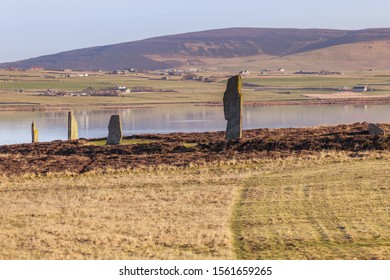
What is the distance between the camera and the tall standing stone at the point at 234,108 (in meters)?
35.6

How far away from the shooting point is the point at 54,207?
22.9 metres

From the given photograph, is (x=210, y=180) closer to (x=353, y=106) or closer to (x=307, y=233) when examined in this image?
(x=307, y=233)

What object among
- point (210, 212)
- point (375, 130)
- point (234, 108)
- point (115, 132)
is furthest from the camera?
Answer: point (115, 132)

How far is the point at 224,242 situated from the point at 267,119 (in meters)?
59.2

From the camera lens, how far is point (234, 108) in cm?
3569

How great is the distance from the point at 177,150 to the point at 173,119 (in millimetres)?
46324

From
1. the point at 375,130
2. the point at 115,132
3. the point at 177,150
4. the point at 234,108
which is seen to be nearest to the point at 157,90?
the point at 115,132

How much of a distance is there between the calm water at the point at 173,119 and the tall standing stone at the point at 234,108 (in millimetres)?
23280

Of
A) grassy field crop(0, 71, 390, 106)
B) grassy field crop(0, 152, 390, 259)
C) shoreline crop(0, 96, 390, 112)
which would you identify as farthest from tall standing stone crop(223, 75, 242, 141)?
grassy field crop(0, 71, 390, 106)

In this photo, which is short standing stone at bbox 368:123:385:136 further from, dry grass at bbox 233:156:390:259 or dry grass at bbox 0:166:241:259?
dry grass at bbox 0:166:241:259

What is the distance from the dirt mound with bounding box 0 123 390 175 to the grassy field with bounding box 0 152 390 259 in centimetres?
148

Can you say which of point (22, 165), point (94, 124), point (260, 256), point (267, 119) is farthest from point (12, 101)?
point (260, 256)

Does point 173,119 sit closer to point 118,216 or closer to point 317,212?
point 118,216

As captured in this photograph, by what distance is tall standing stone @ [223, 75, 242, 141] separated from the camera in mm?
35625
